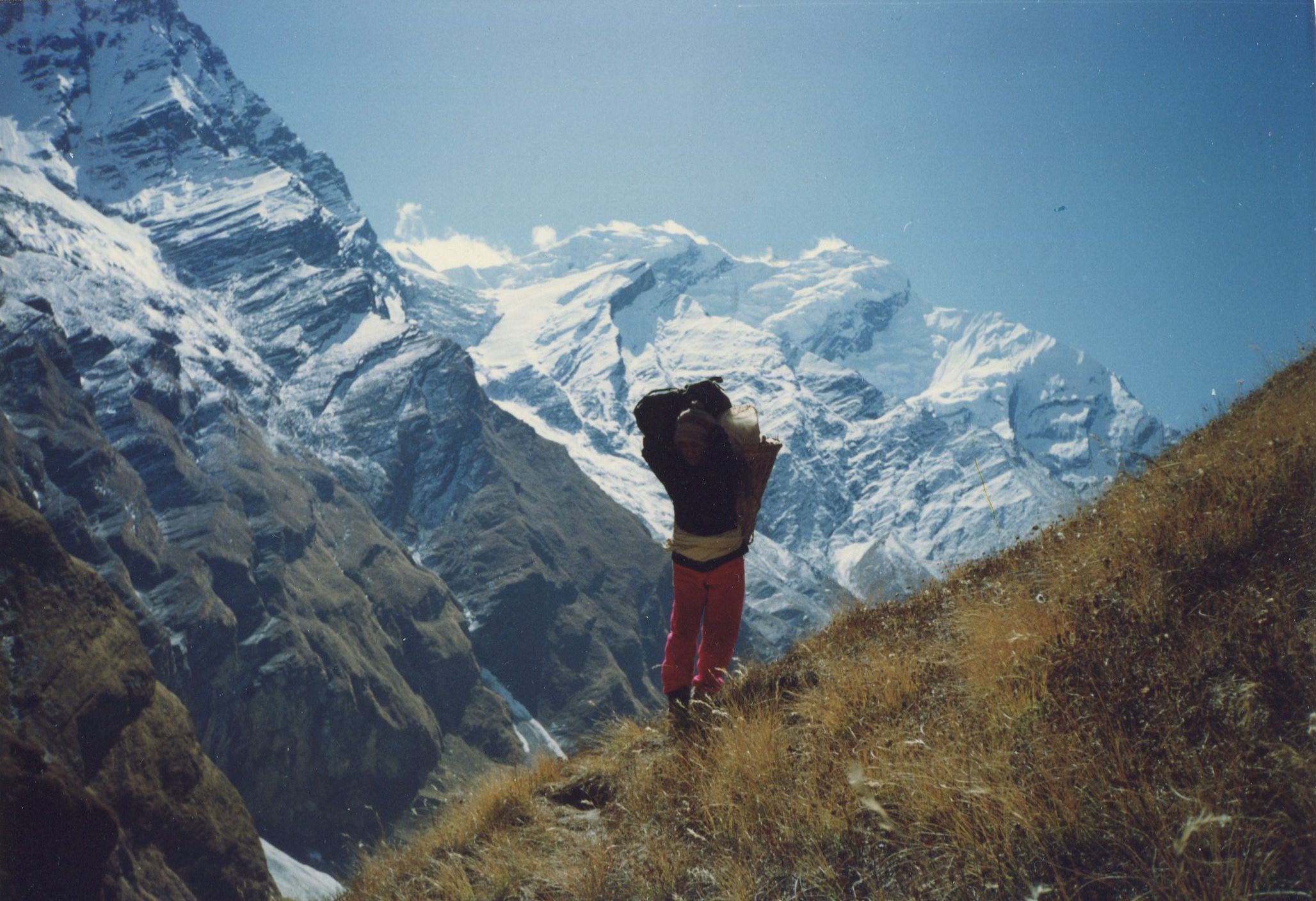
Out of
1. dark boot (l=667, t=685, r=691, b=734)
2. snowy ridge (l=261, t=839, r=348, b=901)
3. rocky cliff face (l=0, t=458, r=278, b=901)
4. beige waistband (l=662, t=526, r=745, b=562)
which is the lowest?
snowy ridge (l=261, t=839, r=348, b=901)

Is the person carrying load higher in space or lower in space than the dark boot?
higher

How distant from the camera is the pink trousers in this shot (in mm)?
6762

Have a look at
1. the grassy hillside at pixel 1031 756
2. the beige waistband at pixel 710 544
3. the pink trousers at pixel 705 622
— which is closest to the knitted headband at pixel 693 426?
the beige waistband at pixel 710 544

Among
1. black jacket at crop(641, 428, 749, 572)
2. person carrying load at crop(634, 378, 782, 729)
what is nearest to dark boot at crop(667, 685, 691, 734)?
person carrying load at crop(634, 378, 782, 729)

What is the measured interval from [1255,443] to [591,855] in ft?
18.2

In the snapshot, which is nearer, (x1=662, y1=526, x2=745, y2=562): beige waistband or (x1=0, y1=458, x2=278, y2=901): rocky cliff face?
(x1=662, y1=526, x2=745, y2=562): beige waistband

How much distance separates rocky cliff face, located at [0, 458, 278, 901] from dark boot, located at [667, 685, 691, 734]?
83301 millimetres

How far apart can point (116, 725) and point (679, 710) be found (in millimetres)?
103685

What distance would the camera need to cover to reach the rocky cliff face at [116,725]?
7888 centimetres

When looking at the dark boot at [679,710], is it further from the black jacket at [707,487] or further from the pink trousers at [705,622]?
the black jacket at [707,487]

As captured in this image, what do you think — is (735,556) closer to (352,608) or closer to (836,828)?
(836,828)

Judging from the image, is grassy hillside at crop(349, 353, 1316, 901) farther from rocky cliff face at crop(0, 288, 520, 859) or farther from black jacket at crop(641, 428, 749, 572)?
rocky cliff face at crop(0, 288, 520, 859)

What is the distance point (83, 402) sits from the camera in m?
186

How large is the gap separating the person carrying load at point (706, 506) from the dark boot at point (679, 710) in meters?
0.01
